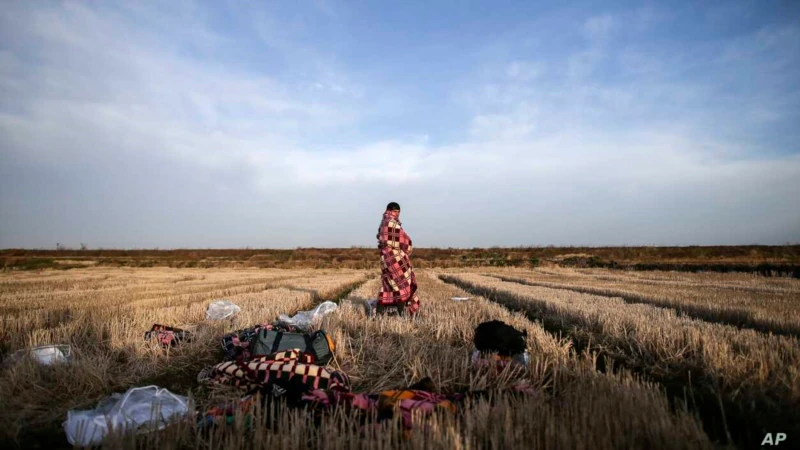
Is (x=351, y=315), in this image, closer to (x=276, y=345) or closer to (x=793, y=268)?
(x=276, y=345)

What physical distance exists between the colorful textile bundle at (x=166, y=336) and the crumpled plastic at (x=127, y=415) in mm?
2039

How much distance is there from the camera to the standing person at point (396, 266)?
7430 mm

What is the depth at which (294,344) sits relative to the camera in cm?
411

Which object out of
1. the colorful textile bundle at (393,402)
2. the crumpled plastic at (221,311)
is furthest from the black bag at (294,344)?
the crumpled plastic at (221,311)

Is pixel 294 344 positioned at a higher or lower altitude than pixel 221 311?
higher

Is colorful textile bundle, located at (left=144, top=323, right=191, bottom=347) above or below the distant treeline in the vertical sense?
above

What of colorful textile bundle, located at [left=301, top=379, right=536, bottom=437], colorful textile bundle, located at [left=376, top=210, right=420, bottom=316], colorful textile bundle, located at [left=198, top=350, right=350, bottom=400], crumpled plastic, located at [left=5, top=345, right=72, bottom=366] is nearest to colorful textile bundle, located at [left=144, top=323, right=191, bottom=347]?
crumpled plastic, located at [left=5, top=345, right=72, bottom=366]

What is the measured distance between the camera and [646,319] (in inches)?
216

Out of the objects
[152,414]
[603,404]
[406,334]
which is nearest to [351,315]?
[406,334]

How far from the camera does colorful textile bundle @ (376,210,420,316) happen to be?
7.43 m

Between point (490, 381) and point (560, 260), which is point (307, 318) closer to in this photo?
point (490, 381)

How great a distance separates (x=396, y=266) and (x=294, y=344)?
360 centimetres

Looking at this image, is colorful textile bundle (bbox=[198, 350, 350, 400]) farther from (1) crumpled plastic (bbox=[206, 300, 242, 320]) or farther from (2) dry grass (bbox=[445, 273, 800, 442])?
(1) crumpled plastic (bbox=[206, 300, 242, 320])

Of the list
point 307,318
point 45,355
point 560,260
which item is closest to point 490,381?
point 45,355
